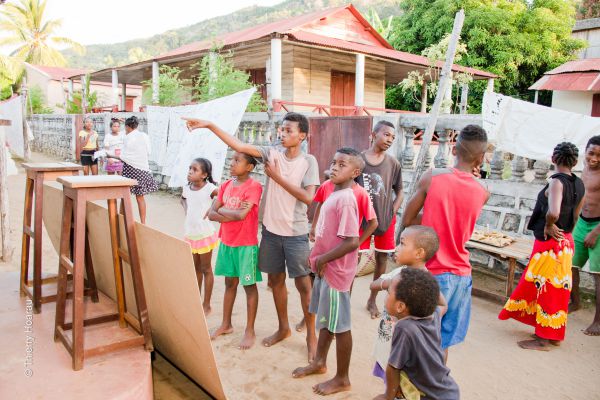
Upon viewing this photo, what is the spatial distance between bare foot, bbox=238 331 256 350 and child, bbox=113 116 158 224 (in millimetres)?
3765

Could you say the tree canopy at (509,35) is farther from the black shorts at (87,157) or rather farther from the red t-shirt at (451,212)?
the red t-shirt at (451,212)

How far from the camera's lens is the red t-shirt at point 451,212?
2479 millimetres

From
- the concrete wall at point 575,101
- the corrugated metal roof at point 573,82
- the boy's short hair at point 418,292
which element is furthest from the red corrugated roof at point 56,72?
the boy's short hair at point 418,292

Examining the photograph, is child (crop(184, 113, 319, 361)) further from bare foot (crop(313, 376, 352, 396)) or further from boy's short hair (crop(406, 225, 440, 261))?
boy's short hair (crop(406, 225, 440, 261))

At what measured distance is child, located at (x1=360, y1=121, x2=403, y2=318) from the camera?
3982 mm

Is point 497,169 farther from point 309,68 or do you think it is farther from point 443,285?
point 309,68

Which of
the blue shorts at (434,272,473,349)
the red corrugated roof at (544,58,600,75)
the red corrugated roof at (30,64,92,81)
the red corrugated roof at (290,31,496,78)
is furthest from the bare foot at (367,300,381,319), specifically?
the red corrugated roof at (30,64,92,81)

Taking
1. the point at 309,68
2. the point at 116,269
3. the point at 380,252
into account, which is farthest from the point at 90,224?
the point at 309,68

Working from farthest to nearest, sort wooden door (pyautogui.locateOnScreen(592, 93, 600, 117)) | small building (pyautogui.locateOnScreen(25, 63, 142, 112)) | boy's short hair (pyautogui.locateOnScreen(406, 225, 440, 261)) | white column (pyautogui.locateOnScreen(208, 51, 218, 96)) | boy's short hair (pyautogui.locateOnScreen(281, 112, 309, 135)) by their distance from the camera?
small building (pyautogui.locateOnScreen(25, 63, 142, 112)) < wooden door (pyautogui.locateOnScreen(592, 93, 600, 117)) < white column (pyautogui.locateOnScreen(208, 51, 218, 96)) < boy's short hair (pyautogui.locateOnScreen(281, 112, 309, 135)) < boy's short hair (pyautogui.locateOnScreen(406, 225, 440, 261))

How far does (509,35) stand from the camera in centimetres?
1653

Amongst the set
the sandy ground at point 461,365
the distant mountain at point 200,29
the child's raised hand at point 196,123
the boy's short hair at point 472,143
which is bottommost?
the sandy ground at point 461,365

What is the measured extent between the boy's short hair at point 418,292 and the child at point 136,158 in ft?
17.7

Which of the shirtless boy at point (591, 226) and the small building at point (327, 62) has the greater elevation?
the small building at point (327, 62)

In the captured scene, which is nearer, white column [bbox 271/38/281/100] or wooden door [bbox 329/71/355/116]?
white column [bbox 271/38/281/100]
